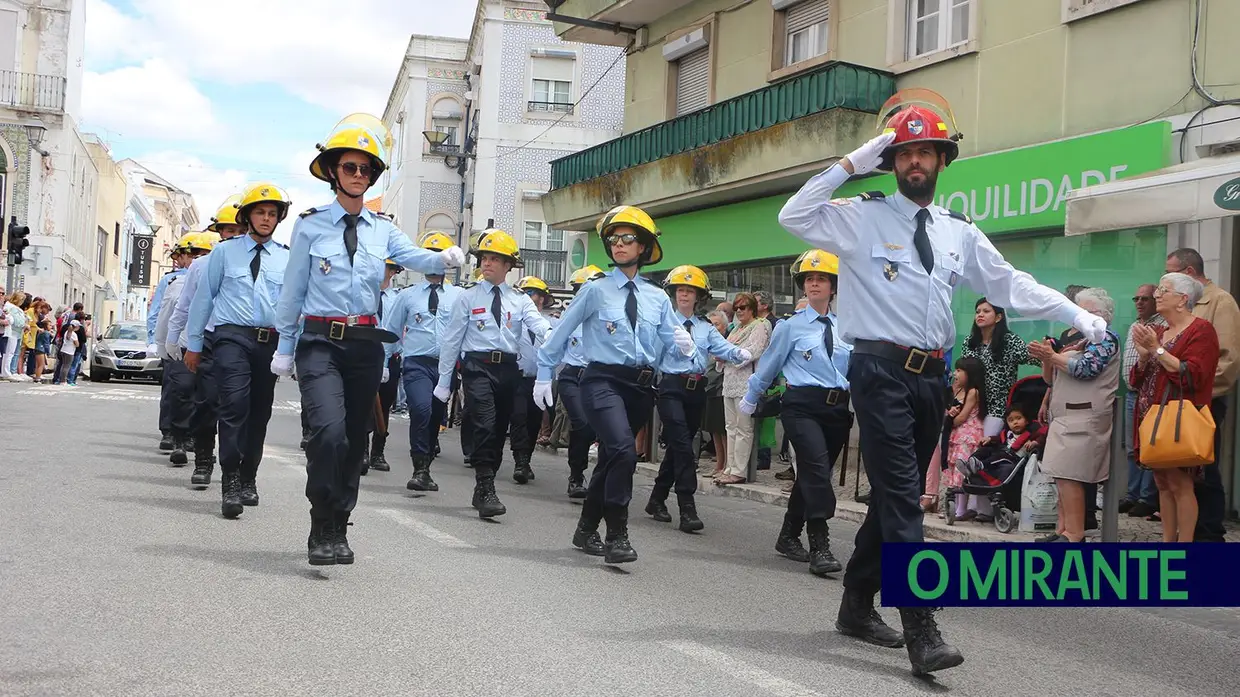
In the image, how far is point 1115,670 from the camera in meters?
5.86

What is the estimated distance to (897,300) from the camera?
5773 millimetres

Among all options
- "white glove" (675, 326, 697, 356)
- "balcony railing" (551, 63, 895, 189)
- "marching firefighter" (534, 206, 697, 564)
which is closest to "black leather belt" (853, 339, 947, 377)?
"marching firefighter" (534, 206, 697, 564)

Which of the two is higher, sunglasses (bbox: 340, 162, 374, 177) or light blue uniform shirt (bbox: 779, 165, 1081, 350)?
sunglasses (bbox: 340, 162, 374, 177)

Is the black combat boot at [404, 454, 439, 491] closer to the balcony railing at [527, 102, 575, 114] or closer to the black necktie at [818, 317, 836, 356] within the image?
the black necktie at [818, 317, 836, 356]

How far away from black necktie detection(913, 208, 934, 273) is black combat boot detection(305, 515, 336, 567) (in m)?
3.37

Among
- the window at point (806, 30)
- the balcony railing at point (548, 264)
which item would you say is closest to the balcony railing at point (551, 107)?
the balcony railing at point (548, 264)

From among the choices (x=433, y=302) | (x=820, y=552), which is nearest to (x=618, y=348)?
(x=820, y=552)

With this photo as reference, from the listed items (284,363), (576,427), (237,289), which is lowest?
(576,427)

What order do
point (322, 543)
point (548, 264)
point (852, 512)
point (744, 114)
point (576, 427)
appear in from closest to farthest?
point (322, 543) → point (852, 512) → point (576, 427) → point (744, 114) → point (548, 264)

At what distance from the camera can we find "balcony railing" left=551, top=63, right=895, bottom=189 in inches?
670

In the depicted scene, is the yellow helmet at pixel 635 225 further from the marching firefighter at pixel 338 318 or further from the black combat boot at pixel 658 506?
the black combat boot at pixel 658 506

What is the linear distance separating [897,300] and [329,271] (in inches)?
124

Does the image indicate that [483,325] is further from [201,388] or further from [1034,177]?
[1034,177]

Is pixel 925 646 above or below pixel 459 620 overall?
above
